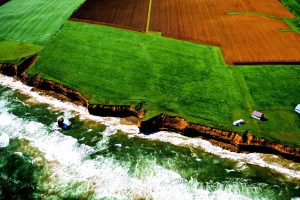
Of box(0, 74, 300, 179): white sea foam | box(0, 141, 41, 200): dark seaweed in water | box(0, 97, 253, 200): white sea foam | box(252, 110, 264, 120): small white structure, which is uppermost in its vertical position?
box(252, 110, 264, 120): small white structure

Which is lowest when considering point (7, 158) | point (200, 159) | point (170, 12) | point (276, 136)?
point (7, 158)

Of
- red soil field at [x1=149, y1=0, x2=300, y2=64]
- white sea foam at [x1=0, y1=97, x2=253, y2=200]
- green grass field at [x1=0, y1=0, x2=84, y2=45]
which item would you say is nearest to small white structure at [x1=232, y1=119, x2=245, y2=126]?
white sea foam at [x1=0, y1=97, x2=253, y2=200]

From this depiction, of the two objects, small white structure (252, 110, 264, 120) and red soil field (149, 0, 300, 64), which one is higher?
red soil field (149, 0, 300, 64)

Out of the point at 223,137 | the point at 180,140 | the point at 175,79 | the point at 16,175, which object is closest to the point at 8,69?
the point at 16,175

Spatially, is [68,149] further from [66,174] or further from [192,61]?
[192,61]

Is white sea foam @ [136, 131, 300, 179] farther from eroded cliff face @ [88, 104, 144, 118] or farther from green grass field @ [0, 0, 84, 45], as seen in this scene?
green grass field @ [0, 0, 84, 45]

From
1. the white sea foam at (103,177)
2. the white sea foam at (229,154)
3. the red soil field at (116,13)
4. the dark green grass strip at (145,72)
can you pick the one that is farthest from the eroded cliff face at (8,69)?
the white sea foam at (229,154)

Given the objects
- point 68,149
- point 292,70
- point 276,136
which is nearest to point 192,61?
point 292,70
